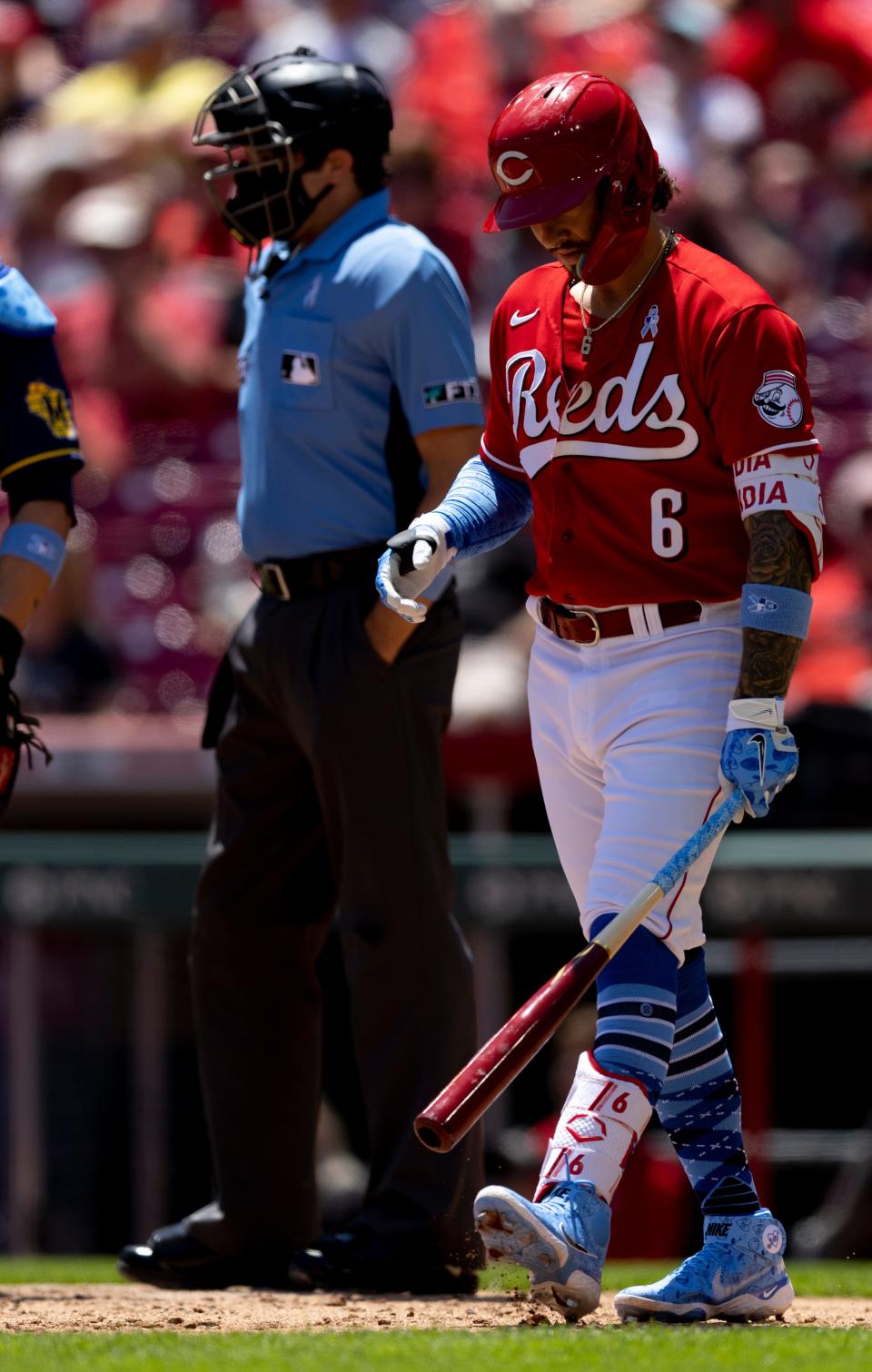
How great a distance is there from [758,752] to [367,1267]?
1.46m

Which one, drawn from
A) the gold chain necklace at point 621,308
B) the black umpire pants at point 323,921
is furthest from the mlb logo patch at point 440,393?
the gold chain necklace at point 621,308

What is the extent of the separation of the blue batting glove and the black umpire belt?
124 cm

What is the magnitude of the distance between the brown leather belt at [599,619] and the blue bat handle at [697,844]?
1.08ft

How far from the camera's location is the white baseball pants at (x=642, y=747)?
149 inches

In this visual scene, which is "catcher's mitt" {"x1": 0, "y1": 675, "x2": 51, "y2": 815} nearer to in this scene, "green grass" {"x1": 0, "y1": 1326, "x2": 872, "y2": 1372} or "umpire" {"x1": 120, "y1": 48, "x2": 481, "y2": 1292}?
"umpire" {"x1": 120, "y1": 48, "x2": 481, "y2": 1292}

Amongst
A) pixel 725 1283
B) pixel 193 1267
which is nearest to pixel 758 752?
pixel 725 1283

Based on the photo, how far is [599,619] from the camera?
3949 millimetres

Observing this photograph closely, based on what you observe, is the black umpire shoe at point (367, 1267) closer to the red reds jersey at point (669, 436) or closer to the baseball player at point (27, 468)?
the baseball player at point (27, 468)

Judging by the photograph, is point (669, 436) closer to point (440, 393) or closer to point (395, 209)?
point (440, 393)

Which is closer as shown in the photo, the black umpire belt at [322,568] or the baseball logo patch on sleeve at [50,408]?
the baseball logo patch on sleeve at [50,408]

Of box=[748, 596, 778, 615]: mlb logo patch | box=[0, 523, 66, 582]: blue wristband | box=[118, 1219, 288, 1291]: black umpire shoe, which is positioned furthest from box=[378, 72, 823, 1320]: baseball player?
box=[118, 1219, 288, 1291]: black umpire shoe

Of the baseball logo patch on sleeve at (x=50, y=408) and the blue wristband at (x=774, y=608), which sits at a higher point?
the baseball logo patch on sleeve at (x=50, y=408)

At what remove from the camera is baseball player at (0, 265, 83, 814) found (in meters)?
4.57

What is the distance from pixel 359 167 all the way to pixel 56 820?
15.1 ft
